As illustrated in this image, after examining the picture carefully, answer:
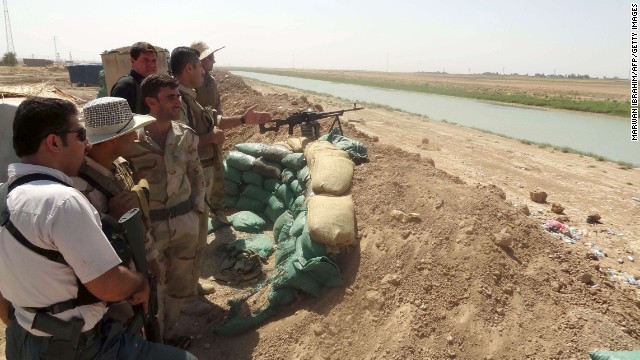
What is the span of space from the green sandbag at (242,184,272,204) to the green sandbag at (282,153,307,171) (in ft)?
1.64

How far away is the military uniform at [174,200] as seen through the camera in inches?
108

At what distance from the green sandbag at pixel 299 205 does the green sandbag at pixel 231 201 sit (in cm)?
133

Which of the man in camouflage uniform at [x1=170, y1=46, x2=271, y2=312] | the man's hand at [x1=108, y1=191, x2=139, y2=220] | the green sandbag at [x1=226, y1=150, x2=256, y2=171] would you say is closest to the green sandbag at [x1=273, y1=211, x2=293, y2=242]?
the man in camouflage uniform at [x1=170, y1=46, x2=271, y2=312]

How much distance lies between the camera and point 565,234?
175 inches

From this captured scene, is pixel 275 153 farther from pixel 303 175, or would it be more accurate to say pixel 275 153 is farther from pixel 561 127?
pixel 561 127

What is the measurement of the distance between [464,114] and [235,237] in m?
16.7

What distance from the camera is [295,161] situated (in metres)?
5.07

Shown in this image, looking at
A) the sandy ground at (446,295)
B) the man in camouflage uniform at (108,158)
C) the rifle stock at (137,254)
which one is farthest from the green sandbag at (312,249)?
the man in camouflage uniform at (108,158)

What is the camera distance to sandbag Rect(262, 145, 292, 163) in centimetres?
545

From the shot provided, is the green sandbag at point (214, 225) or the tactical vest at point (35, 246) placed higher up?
the tactical vest at point (35, 246)

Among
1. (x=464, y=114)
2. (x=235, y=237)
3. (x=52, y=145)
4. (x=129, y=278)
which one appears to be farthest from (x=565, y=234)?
(x=464, y=114)

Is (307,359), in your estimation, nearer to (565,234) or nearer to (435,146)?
(565,234)

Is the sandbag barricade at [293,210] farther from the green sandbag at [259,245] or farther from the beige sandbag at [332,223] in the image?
the green sandbag at [259,245]

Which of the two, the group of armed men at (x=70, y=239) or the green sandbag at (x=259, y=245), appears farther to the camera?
the green sandbag at (x=259, y=245)
